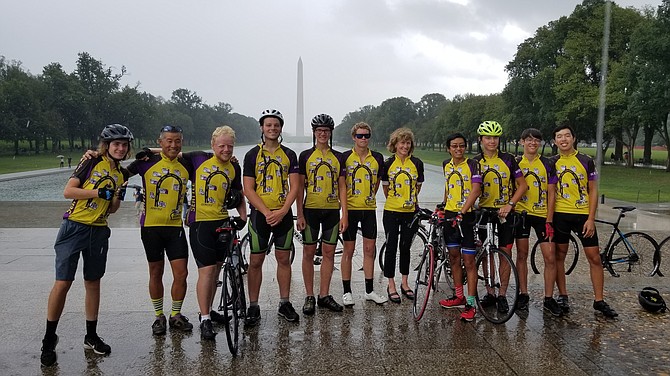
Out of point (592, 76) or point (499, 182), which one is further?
point (592, 76)

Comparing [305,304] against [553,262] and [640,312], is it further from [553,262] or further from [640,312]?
[640,312]

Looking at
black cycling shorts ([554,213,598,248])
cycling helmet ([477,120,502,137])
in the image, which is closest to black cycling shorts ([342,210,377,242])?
cycling helmet ([477,120,502,137])

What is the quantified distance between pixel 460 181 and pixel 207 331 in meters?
2.94

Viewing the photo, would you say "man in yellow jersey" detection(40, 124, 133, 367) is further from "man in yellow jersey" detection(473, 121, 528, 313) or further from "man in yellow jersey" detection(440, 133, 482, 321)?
"man in yellow jersey" detection(473, 121, 528, 313)

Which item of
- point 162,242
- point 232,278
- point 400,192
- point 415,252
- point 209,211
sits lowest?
point 415,252

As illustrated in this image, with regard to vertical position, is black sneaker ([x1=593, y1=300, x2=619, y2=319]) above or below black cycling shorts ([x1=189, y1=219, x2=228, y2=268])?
below

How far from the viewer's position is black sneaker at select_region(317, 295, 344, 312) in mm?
5281

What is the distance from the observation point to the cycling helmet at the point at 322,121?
5.22 metres

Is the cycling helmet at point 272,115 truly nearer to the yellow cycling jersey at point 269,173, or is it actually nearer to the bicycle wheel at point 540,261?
the yellow cycling jersey at point 269,173

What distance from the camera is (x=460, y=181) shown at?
5316 millimetres

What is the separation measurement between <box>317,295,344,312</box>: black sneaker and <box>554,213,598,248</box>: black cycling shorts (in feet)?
7.99

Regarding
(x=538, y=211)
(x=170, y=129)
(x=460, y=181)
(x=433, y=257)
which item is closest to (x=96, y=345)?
(x=170, y=129)

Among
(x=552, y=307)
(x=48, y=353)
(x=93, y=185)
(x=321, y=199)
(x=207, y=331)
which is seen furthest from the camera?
(x=552, y=307)

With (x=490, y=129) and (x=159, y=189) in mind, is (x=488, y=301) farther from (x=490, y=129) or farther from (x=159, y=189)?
(x=159, y=189)
